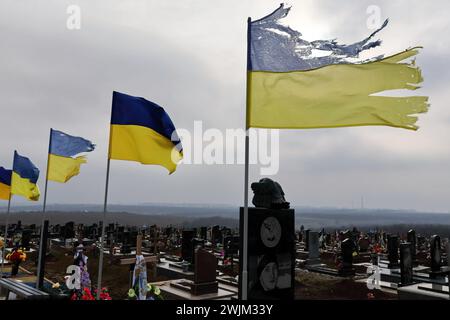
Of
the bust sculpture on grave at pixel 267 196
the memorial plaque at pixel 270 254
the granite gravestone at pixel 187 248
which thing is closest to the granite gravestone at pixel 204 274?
the memorial plaque at pixel 270 254

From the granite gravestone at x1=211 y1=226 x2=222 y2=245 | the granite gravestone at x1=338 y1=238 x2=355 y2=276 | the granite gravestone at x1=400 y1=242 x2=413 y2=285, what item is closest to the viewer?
the granite gravestone at x1=400 y1=242 x2=413 y2=285

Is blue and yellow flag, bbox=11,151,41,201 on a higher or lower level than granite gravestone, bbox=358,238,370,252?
higher

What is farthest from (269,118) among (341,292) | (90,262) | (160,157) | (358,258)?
(358,258)

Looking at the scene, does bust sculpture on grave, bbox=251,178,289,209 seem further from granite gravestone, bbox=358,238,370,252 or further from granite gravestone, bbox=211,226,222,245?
granite gravestone, bbox=211,226,222,245

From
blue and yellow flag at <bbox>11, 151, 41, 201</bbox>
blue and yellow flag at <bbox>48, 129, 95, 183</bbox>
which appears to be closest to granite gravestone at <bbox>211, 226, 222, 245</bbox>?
blue and yellow flag at <bbox>11, 151, 41, 201</bbox>

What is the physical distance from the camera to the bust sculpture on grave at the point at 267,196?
9.93 metres

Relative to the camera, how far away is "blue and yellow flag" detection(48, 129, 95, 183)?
Answer: 1135 cm

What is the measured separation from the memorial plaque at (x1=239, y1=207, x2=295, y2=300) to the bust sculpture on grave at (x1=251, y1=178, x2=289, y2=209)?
0.22m

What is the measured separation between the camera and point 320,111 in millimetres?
6180

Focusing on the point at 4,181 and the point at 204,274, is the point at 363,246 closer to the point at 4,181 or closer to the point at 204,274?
the point at 204,274

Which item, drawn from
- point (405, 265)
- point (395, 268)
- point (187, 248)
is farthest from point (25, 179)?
point (395, 268)

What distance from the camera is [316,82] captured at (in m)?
6.28

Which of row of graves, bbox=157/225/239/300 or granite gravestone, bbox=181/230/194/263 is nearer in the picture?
row of graves, bbox=157/225/239/300
